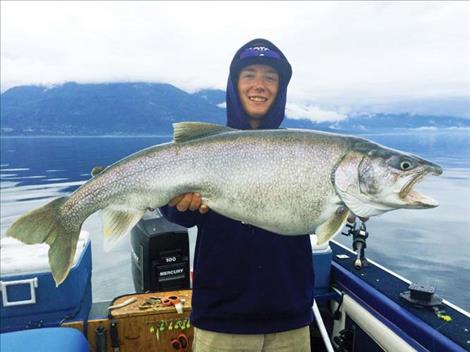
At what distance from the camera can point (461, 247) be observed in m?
17.9

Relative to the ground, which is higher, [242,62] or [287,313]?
[242,62]

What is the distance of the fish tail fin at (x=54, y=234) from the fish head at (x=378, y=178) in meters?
2.24

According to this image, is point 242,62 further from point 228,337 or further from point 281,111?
point 228,337

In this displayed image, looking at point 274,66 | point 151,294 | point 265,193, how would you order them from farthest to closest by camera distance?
point 151,294 < point 274,66 < point 265,193

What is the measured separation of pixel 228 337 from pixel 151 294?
8.05 ft

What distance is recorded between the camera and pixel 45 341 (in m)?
3.38

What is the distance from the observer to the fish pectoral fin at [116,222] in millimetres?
3268

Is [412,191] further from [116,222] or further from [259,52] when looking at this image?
[116,222]

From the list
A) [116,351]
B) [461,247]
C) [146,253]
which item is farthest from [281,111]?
[461,247]

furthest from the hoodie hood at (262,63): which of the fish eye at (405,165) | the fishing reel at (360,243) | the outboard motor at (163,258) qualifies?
the fishing reel at (360,243)

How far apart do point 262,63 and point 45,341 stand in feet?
10.7

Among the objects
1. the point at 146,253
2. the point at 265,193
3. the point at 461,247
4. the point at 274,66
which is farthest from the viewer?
the point at 461,247

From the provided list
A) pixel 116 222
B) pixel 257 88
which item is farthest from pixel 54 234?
pixel 257 88

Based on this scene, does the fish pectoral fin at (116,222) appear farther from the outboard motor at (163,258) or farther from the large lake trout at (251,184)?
the outboard motor at (163,258)
